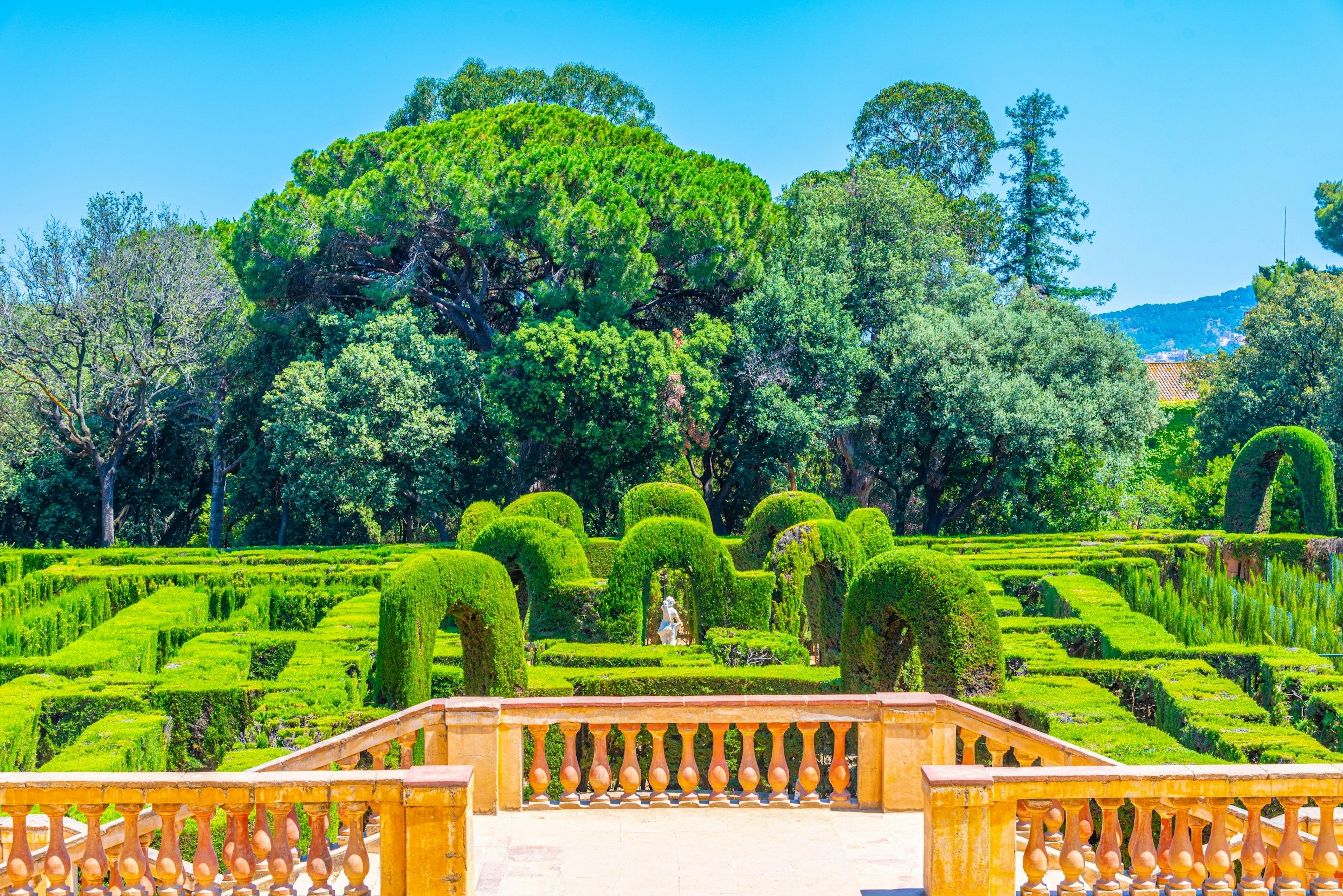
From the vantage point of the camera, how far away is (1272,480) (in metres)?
31.4

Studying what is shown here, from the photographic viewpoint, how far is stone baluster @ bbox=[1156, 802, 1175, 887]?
7348 mm

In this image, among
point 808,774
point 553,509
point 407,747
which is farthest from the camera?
point 553,509

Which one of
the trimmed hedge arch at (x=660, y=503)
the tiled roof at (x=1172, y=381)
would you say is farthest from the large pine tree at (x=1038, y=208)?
the trimmed hedge arch at (x=660, y=503)

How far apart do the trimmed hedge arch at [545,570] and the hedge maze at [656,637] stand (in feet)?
0.13

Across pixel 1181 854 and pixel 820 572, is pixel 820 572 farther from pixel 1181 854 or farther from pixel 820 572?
pixel 1181 854

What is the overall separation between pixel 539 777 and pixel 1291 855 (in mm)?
5271

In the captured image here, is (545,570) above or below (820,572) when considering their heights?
above

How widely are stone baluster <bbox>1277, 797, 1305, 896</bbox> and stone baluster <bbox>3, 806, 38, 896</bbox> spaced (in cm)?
729

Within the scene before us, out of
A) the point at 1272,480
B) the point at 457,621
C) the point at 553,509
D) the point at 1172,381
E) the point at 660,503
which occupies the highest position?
the point at 1172,381

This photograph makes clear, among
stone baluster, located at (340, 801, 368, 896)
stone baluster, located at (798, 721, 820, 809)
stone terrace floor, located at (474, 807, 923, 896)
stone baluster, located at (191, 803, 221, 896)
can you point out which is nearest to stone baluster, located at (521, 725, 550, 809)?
stone terrace floor, located at (474, 807, 923, 896)

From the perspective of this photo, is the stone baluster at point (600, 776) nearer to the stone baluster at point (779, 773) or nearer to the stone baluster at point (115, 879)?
the stone baluster at point (779, 773)

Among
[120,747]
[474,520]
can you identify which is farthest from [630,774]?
[474,520]

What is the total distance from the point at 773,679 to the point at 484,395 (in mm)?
23154

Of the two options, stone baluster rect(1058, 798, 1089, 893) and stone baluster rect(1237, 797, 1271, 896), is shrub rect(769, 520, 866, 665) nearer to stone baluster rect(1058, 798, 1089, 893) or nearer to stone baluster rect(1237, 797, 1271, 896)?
stone baluster rect(1058, 798, 1089, 893)
